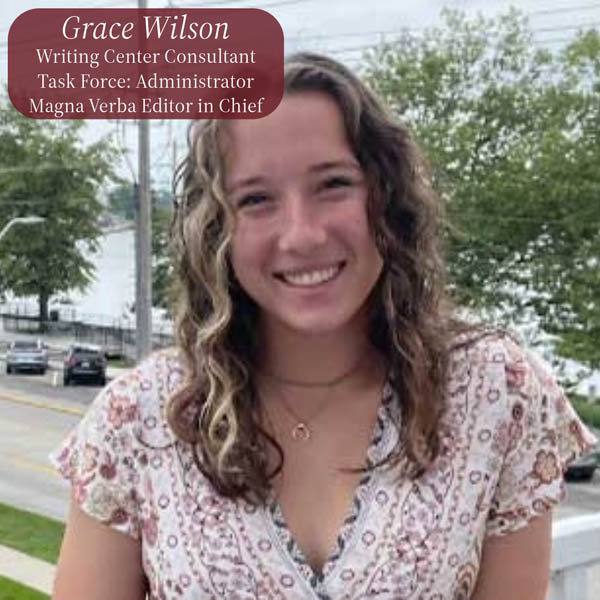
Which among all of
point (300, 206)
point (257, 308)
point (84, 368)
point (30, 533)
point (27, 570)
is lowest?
point (84, 368)

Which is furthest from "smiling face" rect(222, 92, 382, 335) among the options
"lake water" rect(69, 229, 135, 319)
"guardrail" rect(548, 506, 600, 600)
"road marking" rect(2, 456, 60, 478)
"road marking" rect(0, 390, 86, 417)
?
"lake water" rect(69, 229, 135, 319)

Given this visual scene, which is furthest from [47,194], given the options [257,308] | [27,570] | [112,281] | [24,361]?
[257,308]

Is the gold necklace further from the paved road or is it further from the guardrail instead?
the paved road

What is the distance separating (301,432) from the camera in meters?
1.30

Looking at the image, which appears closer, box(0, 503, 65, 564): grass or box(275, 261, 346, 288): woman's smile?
box(275, 261, 346, 288): woman's smile

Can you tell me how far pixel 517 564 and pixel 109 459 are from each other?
0.44m

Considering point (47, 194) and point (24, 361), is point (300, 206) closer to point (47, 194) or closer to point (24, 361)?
point (24, 361)

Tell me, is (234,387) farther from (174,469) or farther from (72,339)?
(72,339)

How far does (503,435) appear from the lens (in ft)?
4.17

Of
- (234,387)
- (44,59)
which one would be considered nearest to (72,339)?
(44,59)

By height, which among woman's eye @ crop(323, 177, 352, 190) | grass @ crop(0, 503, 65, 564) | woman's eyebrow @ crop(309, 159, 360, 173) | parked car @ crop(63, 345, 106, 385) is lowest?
parked car @ crop(63, 345, 106, 385)

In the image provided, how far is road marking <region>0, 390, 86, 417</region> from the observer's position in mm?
21709

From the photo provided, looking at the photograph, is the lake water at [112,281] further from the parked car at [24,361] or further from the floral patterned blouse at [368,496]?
the floral patterned blouse at [368,496]

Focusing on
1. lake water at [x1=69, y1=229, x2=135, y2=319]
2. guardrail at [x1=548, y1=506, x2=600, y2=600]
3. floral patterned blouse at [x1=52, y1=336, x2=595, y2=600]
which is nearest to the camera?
floral patterned blouse at [x1=52, y1=336, x2=595, y2=600]
